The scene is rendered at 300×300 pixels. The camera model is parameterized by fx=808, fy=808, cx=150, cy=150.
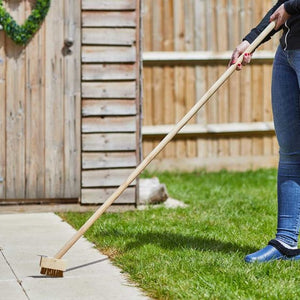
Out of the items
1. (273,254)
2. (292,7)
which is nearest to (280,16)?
(292,7)

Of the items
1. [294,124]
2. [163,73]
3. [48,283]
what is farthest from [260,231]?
[163,73]

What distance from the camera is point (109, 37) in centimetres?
683

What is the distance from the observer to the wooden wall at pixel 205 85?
32.8ft

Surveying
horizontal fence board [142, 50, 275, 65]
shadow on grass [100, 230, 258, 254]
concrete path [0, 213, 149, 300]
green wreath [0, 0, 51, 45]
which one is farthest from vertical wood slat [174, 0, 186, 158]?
shadow on grass [100, 230, 258, 254]

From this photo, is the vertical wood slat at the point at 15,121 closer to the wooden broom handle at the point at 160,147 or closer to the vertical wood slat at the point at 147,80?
the wooden broom handle at the point at 160,147

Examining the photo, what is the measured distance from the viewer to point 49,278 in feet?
14.3

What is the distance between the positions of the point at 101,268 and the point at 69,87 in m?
2.55

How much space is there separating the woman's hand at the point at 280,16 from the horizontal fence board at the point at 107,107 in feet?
8.59

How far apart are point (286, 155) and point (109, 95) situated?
2.57 metres

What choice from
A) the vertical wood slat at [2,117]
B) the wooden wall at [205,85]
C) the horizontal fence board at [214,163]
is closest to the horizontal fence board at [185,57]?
the wooden wall at [205,85]

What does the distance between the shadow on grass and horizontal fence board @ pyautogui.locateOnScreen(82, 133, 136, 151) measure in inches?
55.4

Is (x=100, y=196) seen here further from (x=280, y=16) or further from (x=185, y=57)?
(x=185, y=57)

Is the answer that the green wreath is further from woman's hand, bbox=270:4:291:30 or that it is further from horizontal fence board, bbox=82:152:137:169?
woman's hand, bbox=270:4:291:30

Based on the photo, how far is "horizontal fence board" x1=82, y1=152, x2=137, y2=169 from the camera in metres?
6.88
